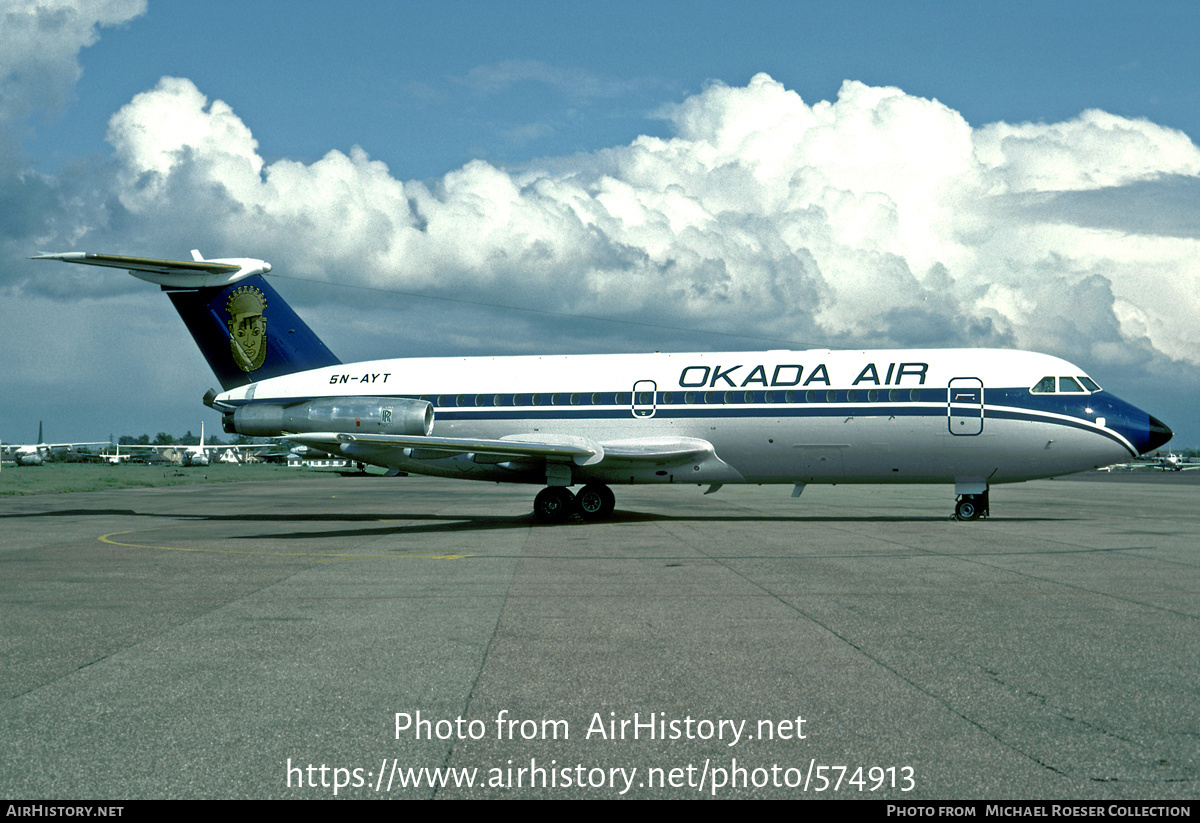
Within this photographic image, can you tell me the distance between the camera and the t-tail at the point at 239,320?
90.0 feet

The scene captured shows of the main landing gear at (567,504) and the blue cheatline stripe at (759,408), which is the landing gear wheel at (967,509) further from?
the main landing gear at (567,504)

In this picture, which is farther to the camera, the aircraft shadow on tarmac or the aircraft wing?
the aircraft shadow on tarmac

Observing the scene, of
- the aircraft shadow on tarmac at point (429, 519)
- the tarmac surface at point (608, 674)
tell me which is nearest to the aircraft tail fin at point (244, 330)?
the aircraft shadow on tarmac at point (429, 519)

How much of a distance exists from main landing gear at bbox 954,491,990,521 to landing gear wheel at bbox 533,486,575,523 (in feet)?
31.8

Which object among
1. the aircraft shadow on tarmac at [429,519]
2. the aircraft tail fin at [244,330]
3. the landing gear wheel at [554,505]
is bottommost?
the aircraft shadow on tarmac at [429,519]

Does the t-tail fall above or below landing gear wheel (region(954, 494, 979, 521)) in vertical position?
above

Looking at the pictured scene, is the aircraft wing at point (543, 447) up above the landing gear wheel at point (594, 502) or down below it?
above

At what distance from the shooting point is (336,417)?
26.0 meters

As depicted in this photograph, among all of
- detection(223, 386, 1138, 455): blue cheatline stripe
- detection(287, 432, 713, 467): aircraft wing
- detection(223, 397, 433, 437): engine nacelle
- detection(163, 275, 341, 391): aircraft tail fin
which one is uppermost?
detection(163, 275, 341, 391): aircraft tail fin

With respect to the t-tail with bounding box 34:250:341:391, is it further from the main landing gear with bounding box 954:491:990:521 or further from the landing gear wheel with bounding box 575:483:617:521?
the main landing gear with bounding box 954:491:990:521

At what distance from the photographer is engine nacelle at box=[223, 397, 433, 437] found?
2558cm

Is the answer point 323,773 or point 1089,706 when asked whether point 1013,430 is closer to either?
point 1089,706

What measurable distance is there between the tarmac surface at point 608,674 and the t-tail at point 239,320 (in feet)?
38.6

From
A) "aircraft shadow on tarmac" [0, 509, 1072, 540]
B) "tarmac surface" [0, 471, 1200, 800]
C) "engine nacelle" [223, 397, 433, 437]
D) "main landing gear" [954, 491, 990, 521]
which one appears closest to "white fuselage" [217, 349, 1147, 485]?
"main landing gear" [954, 491, 990, 521]
